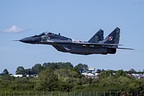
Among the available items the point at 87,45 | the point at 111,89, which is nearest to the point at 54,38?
the point at 87,45

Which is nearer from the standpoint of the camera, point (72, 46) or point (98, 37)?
point (72, 46)

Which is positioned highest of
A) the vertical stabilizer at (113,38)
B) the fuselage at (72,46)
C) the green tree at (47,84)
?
the vertical stabilizer at (113,38)

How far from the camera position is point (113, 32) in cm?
5047

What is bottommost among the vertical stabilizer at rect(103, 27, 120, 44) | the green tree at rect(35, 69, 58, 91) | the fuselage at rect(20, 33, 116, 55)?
the green tree at rect(35, 69, 58, 91)

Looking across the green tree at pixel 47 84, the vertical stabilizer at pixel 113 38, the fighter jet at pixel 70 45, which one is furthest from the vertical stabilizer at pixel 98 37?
the green tree at pixel 47 84

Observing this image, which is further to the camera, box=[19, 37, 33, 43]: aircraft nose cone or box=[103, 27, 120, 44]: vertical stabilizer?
box=[103, 27, 120, 44]: vertical stabilizer

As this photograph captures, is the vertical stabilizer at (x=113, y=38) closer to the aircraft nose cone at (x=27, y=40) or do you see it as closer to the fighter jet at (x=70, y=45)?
the fighter jet at (x=70, y=45)

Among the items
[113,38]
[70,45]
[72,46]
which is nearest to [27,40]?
[70,45]

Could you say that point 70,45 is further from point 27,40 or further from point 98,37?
point 98,37

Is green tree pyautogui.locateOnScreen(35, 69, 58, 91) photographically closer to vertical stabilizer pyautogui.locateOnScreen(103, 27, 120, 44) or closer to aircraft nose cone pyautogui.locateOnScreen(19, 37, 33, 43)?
vertical stabilizer pyautogui.locateOnScreen(103, 27, 120, 44)

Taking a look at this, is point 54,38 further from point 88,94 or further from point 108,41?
point 88,94

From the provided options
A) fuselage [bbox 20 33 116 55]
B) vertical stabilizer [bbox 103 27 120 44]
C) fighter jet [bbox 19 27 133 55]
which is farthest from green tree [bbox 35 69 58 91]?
fuselage [bbox 20 33 116 55]

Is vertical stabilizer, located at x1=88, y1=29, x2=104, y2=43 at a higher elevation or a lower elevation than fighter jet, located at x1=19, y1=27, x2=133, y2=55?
higher

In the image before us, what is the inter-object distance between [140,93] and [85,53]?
52293 mm
